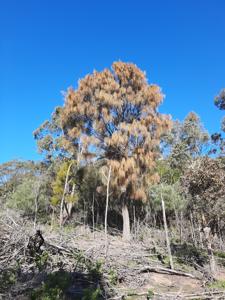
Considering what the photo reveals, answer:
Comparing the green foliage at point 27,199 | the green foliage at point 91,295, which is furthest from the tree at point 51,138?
the green foliage at point 91,295

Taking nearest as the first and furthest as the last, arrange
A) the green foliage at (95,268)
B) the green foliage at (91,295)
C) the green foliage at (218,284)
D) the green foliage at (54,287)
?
the green foliage at (54,287) → the green foliage at (91,295) → the green foliage at (95,268) → the green foliage at (218,284)

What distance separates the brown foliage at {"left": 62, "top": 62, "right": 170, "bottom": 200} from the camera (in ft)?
44.0

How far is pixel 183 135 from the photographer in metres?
28.0

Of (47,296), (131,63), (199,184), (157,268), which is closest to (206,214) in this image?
(199,184)

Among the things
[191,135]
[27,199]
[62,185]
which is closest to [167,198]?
[62,185]

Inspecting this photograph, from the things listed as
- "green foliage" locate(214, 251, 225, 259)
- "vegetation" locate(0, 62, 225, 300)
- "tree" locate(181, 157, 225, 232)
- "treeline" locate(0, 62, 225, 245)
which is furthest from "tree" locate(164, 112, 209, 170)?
"tree" locate(181, 157, 225, 232)

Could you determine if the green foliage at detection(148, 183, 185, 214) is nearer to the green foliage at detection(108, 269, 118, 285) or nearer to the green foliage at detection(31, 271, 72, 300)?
the green foliage at detection(108, 269, 118, 285)

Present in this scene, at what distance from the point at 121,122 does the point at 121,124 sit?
0.48m

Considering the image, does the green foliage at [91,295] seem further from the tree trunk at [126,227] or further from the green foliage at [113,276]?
the tree trunk at [126,227]

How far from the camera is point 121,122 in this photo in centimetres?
1400

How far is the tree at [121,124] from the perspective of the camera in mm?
13378

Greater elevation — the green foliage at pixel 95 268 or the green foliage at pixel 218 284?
the green foliage at pixel 95 268

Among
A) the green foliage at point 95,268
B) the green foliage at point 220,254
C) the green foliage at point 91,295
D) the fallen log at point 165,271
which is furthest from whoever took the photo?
the green foliage at point 220,254

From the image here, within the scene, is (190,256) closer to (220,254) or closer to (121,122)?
(220,254)
